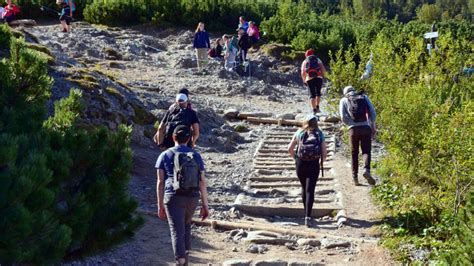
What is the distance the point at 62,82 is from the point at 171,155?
23.0ft

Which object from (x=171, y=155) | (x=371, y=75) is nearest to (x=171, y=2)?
(x=371, y=75)

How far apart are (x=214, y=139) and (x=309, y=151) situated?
20.9ft

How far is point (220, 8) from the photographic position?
107 ft

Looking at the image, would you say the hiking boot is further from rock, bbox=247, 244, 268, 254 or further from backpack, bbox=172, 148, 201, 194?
backpack, bbox=172, 148, 201, 194

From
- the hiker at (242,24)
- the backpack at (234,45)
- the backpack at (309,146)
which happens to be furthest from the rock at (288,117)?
the hiker at (242,24)

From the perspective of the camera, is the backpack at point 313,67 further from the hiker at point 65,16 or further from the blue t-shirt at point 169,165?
the hiker at point 65,16

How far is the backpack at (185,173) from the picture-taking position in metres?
7.02

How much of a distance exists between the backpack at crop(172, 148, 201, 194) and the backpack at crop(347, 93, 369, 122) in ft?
15.9

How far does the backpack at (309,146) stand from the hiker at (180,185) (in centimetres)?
261

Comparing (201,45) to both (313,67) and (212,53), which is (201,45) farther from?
(313,67)

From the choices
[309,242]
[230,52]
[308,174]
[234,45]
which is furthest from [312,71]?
[234,45]

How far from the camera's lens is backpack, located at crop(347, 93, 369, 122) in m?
11.4

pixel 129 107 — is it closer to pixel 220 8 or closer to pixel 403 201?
pixel 403 201

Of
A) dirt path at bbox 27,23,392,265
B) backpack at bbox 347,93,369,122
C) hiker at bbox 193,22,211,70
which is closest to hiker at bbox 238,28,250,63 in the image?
dirt path at bbox 27,23,392,265
